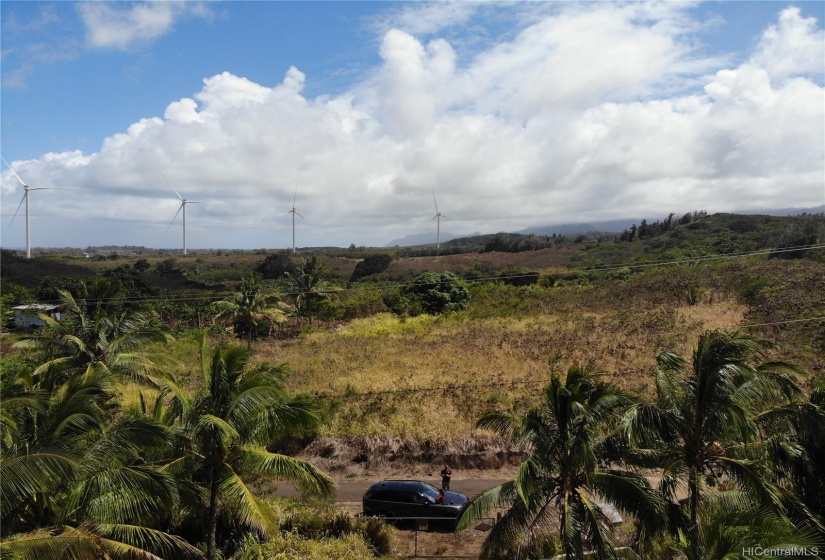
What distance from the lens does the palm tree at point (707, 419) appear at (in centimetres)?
1078

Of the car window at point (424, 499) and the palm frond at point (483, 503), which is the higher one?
the palm frond at point (483, 503)

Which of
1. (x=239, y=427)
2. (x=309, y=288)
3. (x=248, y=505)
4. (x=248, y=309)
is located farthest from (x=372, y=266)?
(x=248, y=505)

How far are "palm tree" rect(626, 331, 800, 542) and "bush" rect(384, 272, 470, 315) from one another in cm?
3577

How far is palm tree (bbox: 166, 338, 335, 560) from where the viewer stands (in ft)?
37.9

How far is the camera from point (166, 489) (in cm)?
987

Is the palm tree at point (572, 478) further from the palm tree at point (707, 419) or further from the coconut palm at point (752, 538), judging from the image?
the coconut palm at point (752, 538)

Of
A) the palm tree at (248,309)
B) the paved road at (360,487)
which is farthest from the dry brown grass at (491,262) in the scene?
the paved road at (360,487)

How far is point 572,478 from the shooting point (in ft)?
36.9

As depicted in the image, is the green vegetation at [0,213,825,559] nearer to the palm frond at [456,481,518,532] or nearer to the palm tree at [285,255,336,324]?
the palm frond at [456,481,518,532]

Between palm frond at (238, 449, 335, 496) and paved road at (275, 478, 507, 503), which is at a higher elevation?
palm frond at (238, 449, 335, 496)

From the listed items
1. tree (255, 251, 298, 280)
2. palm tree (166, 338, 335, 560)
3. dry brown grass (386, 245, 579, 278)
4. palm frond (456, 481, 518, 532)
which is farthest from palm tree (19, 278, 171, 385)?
tree (255, 251, 298, 280)

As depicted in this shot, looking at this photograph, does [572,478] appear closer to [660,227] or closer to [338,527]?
[338,527]

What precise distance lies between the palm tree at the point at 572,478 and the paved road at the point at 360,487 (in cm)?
789

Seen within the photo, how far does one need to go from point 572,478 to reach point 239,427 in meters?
6.99
